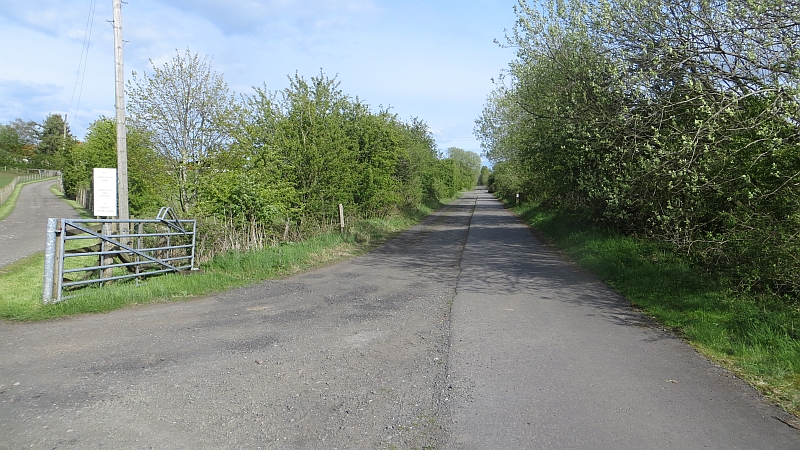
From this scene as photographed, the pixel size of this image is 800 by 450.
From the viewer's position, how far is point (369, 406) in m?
4.59

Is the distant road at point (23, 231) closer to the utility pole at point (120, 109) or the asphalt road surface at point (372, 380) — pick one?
the utility pole at point (120, 109)

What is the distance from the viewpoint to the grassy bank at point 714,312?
5.43 meters

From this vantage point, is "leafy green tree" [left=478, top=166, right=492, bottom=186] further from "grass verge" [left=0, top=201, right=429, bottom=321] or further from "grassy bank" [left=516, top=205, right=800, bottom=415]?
"grassy bank" [left=516, top=205, right=800, bottom=415]

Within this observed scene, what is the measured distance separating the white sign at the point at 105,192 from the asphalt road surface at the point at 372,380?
2949 mm

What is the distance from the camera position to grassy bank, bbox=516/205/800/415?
5.43 m

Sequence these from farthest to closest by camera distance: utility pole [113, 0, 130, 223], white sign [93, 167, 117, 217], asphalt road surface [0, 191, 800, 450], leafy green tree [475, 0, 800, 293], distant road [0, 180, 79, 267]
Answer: distant road [0, 180, 79, 267], utility pole [113, 0, 130, 223], white sign [93, 167, 117, 217], leafy green tree [475, 0, 800, 293], asphalt road surface [0, 191, 800, 450]

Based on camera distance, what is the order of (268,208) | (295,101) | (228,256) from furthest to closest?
1. (295,101)
2. (268,208)
3. (228,256)

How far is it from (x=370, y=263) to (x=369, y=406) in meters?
9.26

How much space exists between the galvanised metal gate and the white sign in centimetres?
29

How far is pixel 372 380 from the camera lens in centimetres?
524

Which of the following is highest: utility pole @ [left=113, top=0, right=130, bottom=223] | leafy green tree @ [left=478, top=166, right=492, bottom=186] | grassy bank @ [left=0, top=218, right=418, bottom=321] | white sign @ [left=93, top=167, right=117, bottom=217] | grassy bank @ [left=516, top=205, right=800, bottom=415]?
leafy green tree @ [left=478, top=166, right=492, bottom=186]

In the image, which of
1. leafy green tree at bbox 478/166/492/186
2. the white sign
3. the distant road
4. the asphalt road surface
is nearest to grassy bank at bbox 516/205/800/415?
the asphalt road surface

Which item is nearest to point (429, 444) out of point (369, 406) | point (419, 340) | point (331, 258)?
point (369, 406)

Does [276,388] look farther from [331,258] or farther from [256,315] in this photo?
[331,258]
